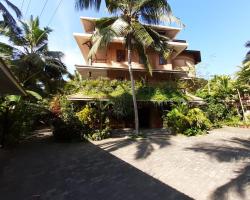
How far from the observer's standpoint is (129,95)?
18516 mm

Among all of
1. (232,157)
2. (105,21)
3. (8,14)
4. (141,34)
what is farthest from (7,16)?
(232,157)

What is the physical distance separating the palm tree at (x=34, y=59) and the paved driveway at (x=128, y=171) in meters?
9.81

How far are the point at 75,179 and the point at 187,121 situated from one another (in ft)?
36.1

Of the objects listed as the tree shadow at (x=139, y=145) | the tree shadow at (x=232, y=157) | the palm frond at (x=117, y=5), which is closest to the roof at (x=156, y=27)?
the palm frond at (x=117, y=5)

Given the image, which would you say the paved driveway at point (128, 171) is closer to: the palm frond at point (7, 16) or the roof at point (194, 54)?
the palm frond at point (7, 16)

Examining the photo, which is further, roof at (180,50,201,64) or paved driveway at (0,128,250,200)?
roof at (180,50,201,64)

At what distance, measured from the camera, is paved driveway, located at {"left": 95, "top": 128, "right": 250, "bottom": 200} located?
721 cm

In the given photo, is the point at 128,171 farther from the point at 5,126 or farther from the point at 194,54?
the point at 194,54

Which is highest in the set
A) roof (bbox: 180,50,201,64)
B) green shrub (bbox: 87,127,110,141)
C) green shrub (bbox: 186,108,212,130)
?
roof (bbox: 180,50,201,64)

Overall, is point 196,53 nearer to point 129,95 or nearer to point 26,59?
point 129,95

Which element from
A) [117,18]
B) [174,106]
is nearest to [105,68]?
[117,18]

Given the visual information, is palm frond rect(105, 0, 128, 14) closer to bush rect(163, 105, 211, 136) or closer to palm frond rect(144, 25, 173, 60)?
palm frond rect(144, 25, 173, 60)

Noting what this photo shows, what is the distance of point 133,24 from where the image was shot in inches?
635

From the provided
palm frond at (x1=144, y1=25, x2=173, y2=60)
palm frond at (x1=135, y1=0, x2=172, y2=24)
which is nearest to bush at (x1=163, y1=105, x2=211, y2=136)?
palm frond at (x1=144, y1=25, x2=173, y2=60)
